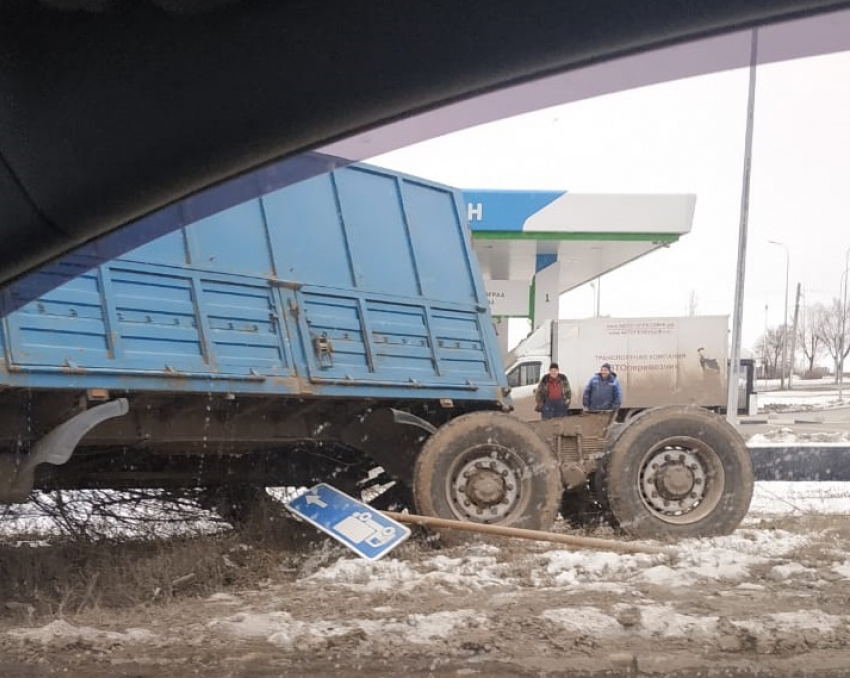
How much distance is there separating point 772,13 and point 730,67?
29 cm

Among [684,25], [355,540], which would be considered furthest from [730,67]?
[355,540]

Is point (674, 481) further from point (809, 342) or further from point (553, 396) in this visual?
point (809, 342)

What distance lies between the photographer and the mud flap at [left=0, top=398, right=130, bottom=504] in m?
5.19

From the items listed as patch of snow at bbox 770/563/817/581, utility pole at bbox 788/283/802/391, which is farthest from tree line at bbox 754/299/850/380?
patch of snow at bbox 770/563/817/581

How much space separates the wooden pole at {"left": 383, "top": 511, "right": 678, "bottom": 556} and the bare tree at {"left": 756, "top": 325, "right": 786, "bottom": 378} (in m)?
7.23

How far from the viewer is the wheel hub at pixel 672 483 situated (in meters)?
7.24

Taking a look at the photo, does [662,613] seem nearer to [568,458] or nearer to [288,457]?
[568,458]

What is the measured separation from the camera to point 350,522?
6270 millimetres

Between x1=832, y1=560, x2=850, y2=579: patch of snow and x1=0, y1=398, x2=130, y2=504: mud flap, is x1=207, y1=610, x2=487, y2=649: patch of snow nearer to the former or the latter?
x1=0, y1=398, x2=130, y2=504: mud flap

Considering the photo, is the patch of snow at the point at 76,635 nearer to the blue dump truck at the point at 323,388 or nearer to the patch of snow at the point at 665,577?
the blue dump truck at the point at 323,388

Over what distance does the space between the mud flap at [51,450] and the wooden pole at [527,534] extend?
6.89 ft

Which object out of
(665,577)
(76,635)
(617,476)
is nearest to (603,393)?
(617,476)

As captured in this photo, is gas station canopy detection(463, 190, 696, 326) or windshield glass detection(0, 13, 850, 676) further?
gas station canopy detection(463, 190, 696, 326)

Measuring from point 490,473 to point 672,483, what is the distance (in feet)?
5.03
